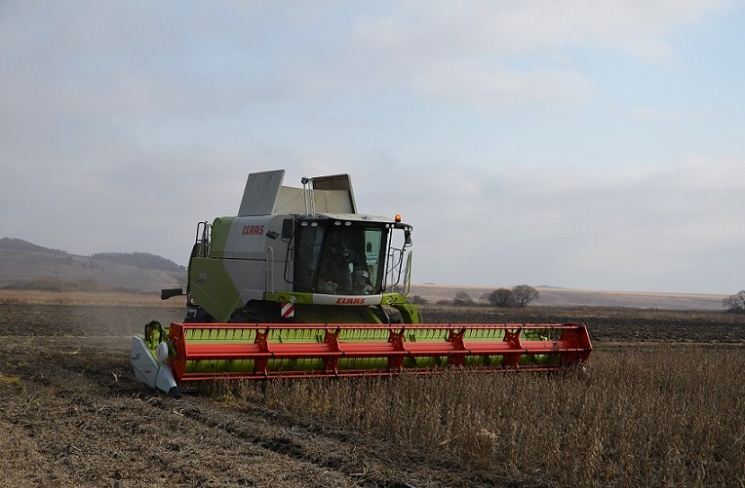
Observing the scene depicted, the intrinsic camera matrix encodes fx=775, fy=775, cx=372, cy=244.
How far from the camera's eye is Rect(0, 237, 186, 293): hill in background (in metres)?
34.3

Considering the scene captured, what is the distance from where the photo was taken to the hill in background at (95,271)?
34.3 m

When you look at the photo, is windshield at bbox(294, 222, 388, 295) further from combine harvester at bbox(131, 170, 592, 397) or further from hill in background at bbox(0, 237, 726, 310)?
hill in background at bbox(0, 237, 726, 310)

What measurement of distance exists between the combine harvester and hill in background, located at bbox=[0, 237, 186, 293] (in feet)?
21.0

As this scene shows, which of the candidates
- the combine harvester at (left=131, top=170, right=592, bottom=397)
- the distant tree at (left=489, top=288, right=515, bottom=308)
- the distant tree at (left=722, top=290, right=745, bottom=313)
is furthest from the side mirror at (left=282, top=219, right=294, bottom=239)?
the distant tree at (left=722, top=290, right=745, bottom=313)

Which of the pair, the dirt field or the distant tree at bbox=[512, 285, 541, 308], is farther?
the distant tree at bbox=[512, 285, 541, 308]

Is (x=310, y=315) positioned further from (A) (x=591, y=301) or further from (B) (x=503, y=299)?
(A) (x=591, y=301)

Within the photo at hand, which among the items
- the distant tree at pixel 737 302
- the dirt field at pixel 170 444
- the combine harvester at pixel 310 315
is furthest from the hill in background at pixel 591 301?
the dirt field at pixel 170 444

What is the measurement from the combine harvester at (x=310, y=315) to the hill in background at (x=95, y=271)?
6.40 m

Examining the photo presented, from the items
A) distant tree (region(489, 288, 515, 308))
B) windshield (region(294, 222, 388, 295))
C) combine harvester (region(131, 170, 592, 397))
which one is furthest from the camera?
distant tree (region(489, 288, 515, 308))

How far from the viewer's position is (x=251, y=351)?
8.31 meters

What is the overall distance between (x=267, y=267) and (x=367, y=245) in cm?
140

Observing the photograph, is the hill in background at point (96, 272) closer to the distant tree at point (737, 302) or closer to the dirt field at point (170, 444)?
the dirt field at point (170, 444)

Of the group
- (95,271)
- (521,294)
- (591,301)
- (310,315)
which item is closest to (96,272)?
(95,271)

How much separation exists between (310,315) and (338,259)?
85cm
